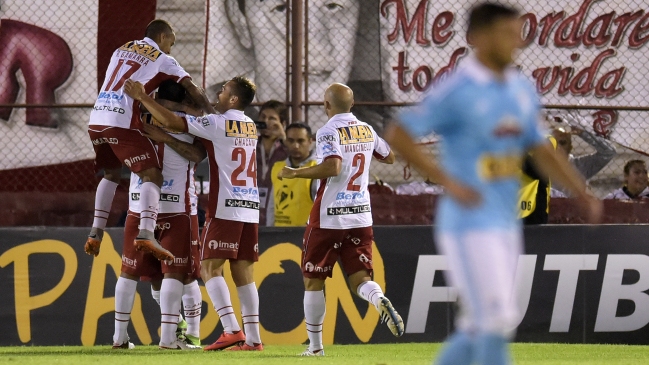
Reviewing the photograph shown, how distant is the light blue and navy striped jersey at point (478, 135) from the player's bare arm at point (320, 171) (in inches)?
126

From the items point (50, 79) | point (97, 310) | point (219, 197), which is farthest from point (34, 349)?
point (50, 79)

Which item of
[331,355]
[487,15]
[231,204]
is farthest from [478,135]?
[231,204]

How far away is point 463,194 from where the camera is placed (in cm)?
389

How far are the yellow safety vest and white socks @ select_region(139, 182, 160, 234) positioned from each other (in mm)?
2297

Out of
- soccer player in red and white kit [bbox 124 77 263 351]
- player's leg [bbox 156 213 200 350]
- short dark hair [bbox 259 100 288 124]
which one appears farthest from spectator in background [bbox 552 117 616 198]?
player's leg [bbox 156 213 200 350]

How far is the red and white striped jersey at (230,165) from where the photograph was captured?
796 cm

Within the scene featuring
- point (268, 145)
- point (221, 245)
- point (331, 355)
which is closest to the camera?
point (331, 355)

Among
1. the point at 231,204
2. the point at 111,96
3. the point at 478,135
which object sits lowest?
the point at 231,204

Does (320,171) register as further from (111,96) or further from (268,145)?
(268,145)

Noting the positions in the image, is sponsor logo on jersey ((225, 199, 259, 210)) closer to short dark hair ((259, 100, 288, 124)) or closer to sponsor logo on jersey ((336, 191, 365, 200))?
sponsor logo on jersey ((336, 191, 365, 200))

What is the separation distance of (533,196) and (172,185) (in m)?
3.58

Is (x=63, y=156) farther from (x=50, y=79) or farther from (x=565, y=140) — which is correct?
(x=565, y=140)

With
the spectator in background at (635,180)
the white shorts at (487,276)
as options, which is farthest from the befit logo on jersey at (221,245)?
the spectator in background at (635,180)

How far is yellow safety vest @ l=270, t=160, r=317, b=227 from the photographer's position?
33.0ft
